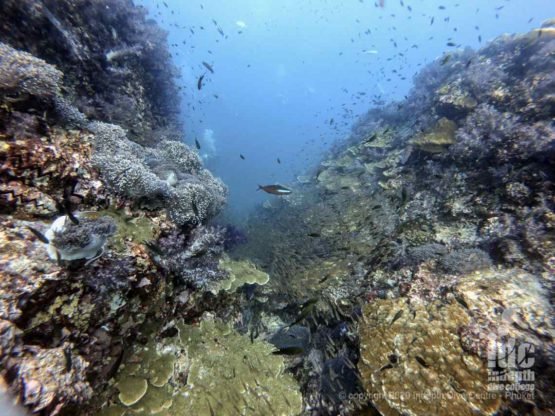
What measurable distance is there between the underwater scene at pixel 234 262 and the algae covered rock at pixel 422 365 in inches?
0.9

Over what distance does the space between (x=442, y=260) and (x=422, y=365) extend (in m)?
2.14

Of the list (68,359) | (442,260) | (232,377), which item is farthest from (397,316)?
(68,359)

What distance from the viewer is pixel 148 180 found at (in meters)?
4.45

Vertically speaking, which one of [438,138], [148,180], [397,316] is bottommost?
[397,316]

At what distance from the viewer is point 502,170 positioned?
6.36 metres

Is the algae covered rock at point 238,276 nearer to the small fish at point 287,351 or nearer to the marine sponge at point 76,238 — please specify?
the small fish at point 287,351

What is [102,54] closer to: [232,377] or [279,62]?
[232,377]

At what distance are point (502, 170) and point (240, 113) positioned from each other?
9368 centimetres

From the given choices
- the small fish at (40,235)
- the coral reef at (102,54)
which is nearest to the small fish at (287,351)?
the small fish at (40,235)

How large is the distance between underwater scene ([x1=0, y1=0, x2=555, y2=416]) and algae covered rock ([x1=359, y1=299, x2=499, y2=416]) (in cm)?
2

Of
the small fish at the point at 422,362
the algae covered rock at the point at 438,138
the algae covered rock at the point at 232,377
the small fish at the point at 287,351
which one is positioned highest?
the algae covered rock at the point at 438,138

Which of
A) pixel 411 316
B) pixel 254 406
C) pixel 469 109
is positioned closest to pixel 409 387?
pixel 411 316

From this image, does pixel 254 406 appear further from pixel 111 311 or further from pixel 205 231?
pixel 205 231

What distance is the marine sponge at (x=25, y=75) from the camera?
370cm
